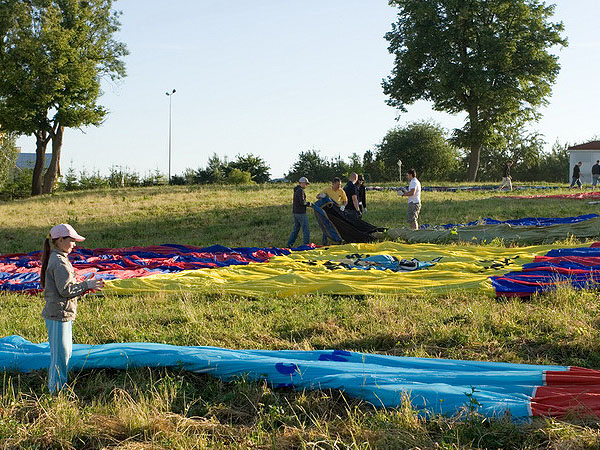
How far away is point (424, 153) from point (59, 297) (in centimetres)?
5336

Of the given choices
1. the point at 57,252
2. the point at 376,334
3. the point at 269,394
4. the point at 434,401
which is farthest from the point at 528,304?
the point at 57,252

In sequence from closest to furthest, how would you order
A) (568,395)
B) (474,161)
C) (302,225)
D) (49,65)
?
(568,395), (302,225), (49,65), (474,161)

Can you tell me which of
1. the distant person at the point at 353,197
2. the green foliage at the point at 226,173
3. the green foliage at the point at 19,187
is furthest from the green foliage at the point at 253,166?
the distant person at the point at 353,197

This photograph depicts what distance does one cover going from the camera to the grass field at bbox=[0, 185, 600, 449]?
13.6 feet

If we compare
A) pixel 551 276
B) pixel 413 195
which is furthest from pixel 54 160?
pixel 551 276

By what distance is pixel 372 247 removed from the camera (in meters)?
13.1

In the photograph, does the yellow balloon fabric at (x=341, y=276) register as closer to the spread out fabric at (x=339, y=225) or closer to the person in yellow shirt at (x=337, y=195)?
the spread out fabric at (x=339, y=225)

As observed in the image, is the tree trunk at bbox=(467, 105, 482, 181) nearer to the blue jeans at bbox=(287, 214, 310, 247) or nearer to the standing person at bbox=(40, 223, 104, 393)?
the blue jeans at bbox=(287, 214, 310, 247)

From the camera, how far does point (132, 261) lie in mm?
12469

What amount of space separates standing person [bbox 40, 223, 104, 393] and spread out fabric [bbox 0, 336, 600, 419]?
1.36 feet

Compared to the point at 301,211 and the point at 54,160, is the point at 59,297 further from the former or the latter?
the point at 54,160

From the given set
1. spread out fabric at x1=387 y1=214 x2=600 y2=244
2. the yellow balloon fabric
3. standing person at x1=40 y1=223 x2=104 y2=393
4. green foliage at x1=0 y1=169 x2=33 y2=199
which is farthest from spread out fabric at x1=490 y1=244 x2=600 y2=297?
green foliage at x1=0 y1=169 x2=33 y2=199

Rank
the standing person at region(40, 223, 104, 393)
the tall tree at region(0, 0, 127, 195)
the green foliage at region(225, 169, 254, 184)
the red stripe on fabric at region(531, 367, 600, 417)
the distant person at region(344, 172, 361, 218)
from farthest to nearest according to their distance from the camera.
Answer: the green foliage at region(225, 169, 254, 184), the tall tree at region(0, 0, 127, 195), the distant person at region(344, 172, 361, 218), the standing person at region(40, 223, 104, 393), the red stripe on fabric at region(531, 367, 600, 417)

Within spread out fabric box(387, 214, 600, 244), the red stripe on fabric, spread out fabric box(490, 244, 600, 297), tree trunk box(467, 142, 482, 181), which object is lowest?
the red stripe on fabric
